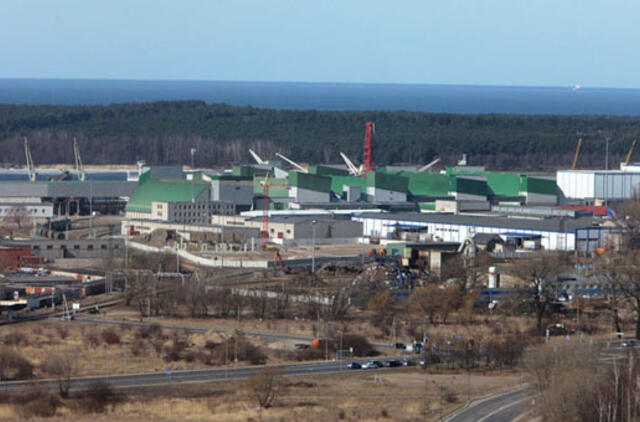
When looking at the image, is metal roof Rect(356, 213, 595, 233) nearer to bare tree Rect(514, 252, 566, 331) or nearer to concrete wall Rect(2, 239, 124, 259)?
bare tree Rect(514, 252, 566, 331)

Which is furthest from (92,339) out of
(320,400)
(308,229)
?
(308,229)

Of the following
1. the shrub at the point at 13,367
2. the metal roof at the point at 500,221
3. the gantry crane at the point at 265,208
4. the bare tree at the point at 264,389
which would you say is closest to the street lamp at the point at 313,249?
the gantry crane at the point at 265,208

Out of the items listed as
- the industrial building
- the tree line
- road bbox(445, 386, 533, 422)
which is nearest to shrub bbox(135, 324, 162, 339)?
road bbox(445, 386, 533, 422)

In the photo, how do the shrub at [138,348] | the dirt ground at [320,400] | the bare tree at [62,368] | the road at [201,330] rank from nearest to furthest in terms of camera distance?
the dirt ground at [320,400], the bare tree at [62,368], the shrub at [138,348], the road at [201,330]

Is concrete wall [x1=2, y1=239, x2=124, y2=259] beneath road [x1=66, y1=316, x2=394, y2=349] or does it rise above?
above

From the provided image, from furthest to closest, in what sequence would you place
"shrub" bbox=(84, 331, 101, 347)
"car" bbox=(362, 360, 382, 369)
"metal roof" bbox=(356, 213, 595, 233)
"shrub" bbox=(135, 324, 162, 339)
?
"metal roof" bbox=(356, 213, 595, 233) → "shrub" bbox=(135, 324, 162, 339) → "shrub" bbox=(84, 331, 101, 347) → "car" bbox=(362, 360, 382, 369)

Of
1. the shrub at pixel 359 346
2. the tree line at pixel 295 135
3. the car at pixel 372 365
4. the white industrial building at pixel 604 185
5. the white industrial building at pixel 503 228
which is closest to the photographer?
the car at pixel 372 365

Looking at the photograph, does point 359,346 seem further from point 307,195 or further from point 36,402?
point 307,195

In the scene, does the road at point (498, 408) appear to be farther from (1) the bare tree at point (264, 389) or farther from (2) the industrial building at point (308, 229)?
(2) the industrial building at point (308, 229)
